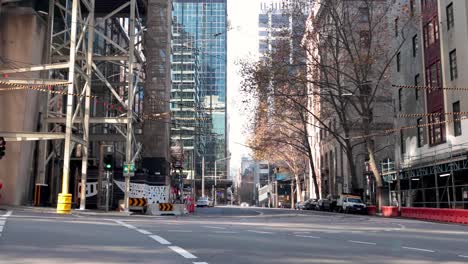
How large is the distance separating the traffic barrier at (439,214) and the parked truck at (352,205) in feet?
24.8

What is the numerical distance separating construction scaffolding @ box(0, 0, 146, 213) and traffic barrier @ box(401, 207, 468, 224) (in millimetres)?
20379

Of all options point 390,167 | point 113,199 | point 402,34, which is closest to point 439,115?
point 402,34

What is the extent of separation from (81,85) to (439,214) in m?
29.1

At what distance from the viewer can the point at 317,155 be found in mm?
92500

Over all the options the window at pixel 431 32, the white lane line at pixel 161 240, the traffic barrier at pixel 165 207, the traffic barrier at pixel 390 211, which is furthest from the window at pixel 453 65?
the white lane line at pixel 161 240

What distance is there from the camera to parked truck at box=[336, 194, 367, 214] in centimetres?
4878

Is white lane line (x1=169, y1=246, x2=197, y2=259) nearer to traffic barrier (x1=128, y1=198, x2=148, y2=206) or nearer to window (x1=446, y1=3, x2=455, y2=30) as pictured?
traffic barrier (x1=128, y1=198, x2=148, y2=206)

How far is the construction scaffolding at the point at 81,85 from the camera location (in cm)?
3070

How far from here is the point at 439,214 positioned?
3441 cm

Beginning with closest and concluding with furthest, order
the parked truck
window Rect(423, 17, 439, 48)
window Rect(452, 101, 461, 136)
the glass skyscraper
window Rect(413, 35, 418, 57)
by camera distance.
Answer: window Rect(452, 101, 461, 136), window Rect(423, 17, 439, 48), window Rect(413, 35, 418, 57), the parked truck, the glass skyscraper

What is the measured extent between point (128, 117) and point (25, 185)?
308 inches

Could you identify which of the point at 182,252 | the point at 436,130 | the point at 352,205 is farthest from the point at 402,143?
the point at 182,252

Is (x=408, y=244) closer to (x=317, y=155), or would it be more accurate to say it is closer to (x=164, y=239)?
(x=164, y=239)

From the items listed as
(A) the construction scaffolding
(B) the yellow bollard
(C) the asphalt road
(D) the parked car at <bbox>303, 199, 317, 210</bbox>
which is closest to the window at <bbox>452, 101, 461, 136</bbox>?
(A) the construction scaffolding
